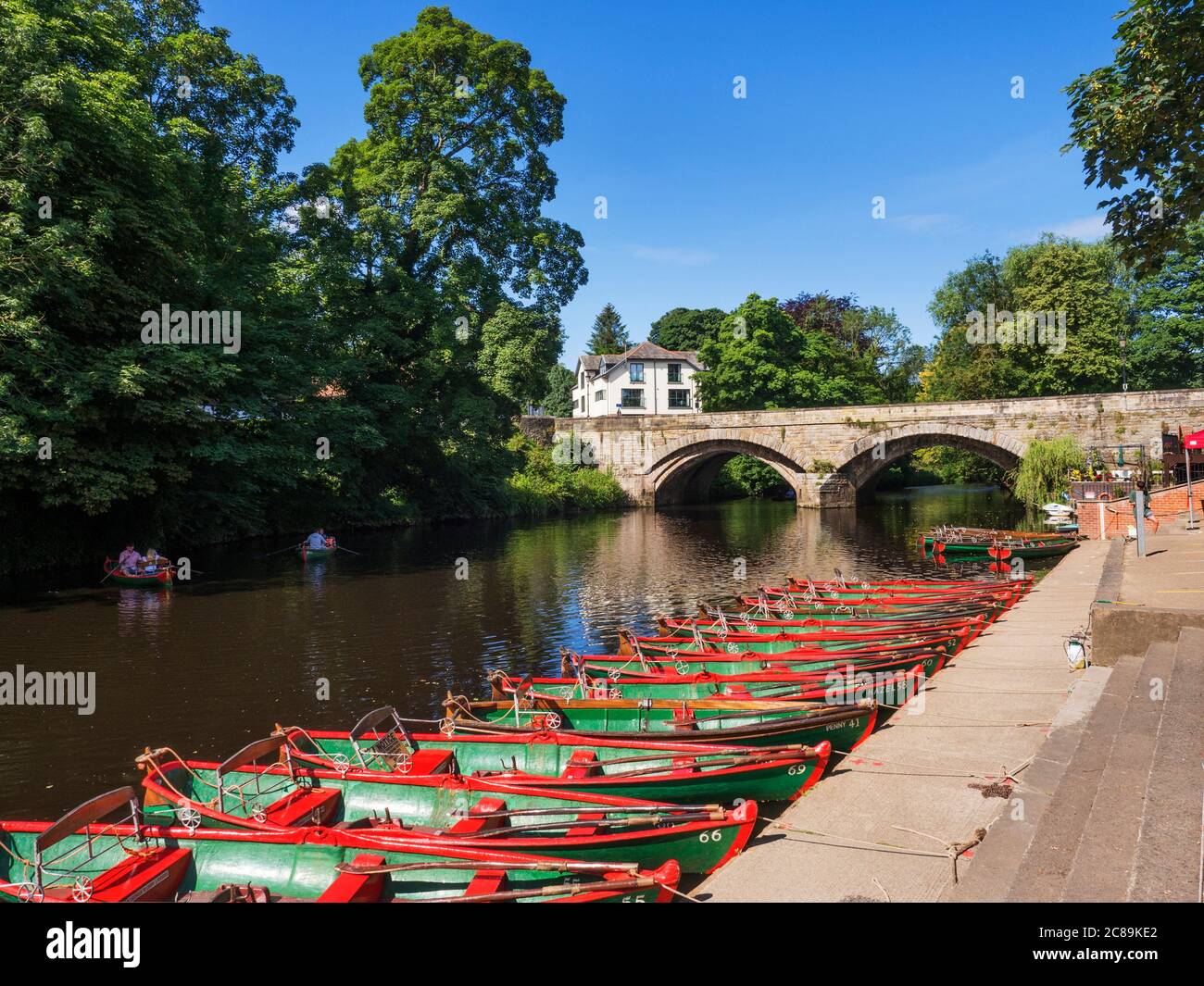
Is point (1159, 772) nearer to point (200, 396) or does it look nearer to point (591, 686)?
point (591, 686)

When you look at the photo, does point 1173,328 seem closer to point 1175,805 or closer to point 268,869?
point 1175,805

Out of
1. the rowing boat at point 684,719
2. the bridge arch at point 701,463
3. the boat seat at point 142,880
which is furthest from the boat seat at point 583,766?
the bridge arch at point 701,463

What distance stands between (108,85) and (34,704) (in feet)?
55.5

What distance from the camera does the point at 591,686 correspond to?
959cm

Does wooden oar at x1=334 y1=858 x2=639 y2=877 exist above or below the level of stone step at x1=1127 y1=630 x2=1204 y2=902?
Answer: below

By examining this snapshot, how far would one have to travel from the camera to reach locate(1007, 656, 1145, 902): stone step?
4.25m

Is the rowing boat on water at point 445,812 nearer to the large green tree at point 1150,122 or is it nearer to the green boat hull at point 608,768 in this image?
the green boat hull at point 608,768

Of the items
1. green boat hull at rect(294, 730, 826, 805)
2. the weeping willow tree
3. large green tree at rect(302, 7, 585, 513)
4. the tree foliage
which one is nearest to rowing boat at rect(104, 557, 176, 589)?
the tree foliage

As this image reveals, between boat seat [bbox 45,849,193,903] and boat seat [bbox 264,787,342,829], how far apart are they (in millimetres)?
705

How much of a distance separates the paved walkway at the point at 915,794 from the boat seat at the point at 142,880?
371cm

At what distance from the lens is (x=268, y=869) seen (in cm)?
568

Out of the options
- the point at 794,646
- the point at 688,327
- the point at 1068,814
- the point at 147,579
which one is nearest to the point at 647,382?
the point at 688,327

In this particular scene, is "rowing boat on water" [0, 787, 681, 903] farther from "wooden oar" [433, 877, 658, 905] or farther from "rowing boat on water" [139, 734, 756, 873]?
"rowing boat on water" [139, 734, 756, 873]

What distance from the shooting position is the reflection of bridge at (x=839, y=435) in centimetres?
3316
